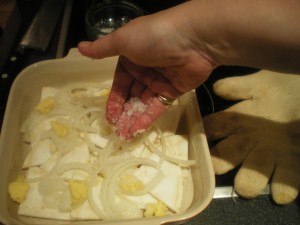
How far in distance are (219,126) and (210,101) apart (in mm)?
136

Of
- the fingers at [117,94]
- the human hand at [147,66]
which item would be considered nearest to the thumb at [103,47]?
the human hand at [147,66]

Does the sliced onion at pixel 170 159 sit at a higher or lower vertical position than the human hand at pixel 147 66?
lower

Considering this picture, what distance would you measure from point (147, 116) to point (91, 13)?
554mm

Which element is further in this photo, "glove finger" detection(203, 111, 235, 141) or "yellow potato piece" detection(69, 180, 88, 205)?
"glove finger" detection(203, 111, 235, 141)

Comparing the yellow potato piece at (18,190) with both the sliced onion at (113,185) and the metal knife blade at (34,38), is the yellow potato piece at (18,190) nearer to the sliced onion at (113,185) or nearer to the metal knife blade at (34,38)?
the sliced onion at (113,185)

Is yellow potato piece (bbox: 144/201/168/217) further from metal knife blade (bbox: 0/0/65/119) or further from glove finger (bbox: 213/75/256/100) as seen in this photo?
metal knife blade (bbox: 0/0/65/119)

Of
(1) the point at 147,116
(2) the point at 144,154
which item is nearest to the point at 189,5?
(1) the point at 147,116

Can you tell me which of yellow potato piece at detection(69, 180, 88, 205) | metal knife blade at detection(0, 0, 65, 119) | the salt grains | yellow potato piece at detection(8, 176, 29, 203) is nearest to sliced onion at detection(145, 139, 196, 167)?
the salt grains

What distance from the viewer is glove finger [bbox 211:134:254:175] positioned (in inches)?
34.7

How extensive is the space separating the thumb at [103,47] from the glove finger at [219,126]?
1.23ft

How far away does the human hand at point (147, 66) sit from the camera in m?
0.71

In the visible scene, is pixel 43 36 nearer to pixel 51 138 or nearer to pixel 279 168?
pixel 51 138

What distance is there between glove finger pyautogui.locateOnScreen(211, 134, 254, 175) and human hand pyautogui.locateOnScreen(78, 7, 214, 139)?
0.70 ft

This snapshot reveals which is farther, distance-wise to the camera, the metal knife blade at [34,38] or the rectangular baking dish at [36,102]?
the metal knife blade at [34,38]
